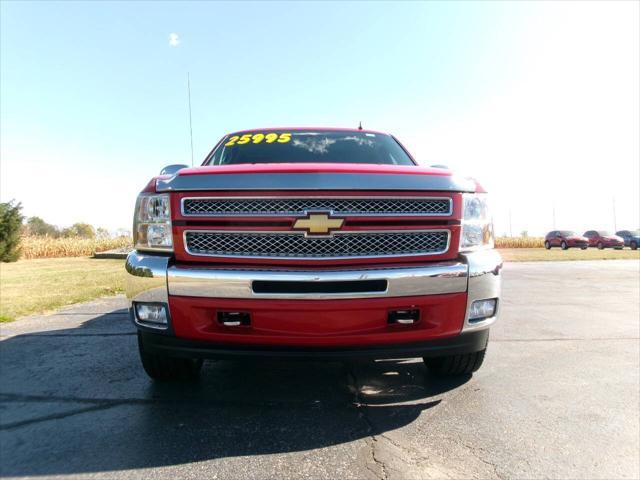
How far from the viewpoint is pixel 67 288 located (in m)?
7.73

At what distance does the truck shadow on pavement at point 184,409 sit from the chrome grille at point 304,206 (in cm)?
82

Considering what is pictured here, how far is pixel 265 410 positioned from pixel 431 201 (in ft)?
4.99

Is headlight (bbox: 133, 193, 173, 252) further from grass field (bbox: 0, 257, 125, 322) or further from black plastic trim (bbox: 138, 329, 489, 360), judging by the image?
grass field (bbox: 0, 257, 125, 322)

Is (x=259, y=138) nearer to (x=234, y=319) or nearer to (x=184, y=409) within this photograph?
(x=234, y=319)

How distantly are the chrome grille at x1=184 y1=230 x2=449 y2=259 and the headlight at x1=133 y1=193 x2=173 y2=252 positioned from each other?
0.48ft

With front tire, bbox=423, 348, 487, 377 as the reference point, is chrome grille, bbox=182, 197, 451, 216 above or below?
above

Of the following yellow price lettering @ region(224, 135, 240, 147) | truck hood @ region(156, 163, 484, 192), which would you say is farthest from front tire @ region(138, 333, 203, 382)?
yellow price lettering @ region(224, 135, 240, 147)

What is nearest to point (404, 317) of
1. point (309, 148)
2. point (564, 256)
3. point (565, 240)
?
point (309, 148)

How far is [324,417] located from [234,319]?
73 centimetres

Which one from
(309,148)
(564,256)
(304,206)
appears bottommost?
(564,256)

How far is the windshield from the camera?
3407mm

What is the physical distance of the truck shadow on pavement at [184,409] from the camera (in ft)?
6.06

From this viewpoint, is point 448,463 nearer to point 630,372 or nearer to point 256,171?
point 256,171

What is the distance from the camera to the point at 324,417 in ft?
7.18
